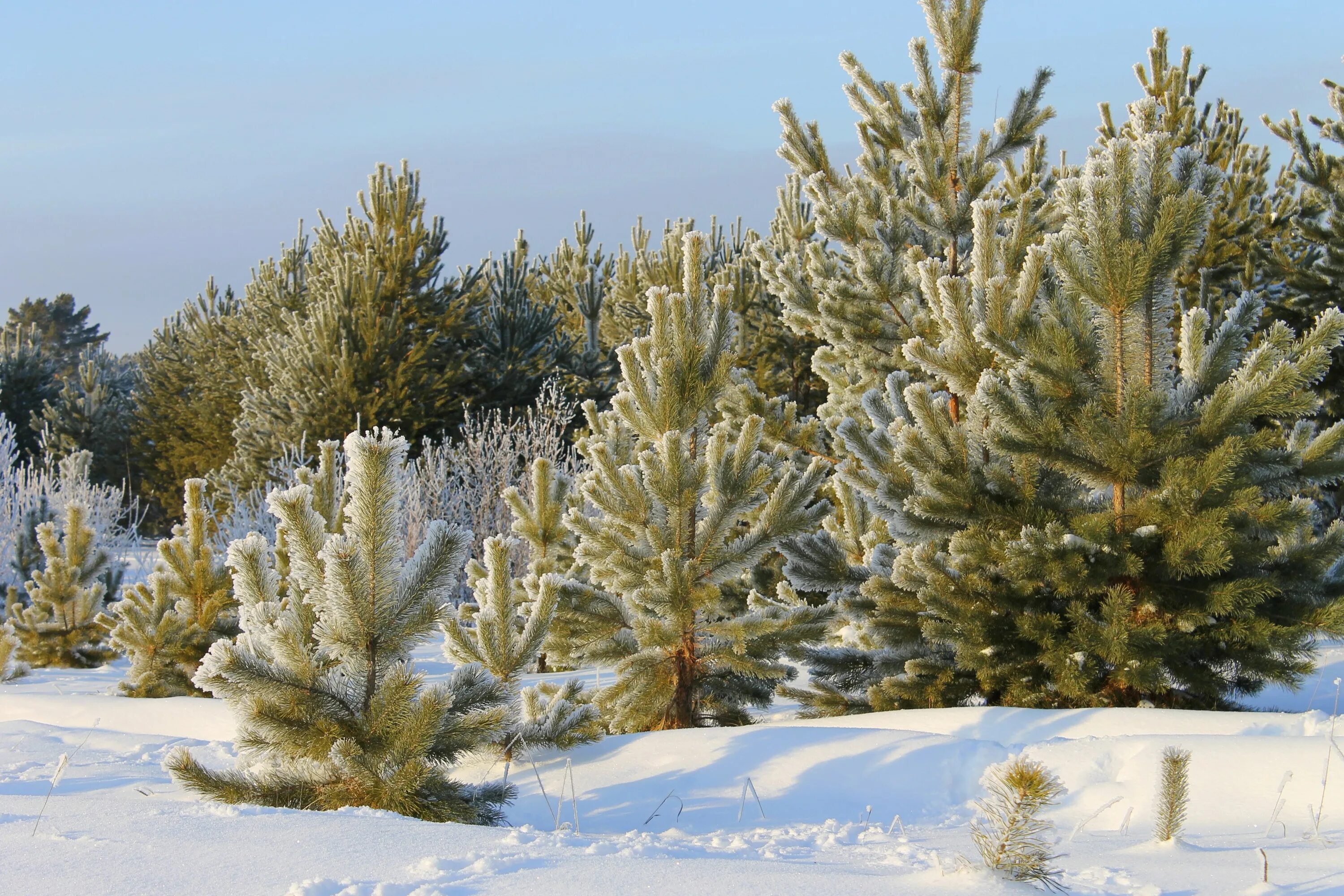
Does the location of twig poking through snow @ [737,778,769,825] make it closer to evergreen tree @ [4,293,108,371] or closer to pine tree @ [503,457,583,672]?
pine tree @ [503,457,583,672]

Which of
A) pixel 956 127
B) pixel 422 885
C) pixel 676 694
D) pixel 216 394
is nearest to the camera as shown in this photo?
pixel 422 885

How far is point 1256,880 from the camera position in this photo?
2613 mm

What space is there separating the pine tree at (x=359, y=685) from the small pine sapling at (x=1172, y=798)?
225cm

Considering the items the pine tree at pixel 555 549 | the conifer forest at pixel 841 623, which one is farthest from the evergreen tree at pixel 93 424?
the pine tree at pixel 555 549

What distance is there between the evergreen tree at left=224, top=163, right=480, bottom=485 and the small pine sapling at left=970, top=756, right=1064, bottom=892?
1634cm

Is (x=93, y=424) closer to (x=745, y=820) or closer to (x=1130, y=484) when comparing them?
(x=1130, y=484)

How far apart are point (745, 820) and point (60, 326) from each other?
193ft

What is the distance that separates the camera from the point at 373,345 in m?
18.5

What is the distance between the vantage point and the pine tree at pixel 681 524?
5.72 m

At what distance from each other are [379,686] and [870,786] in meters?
1.97

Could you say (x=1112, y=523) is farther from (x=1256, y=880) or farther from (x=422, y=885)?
(x=422, y=885)

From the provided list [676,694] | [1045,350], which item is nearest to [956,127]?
[1045,350]

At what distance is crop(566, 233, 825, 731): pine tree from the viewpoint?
572 cm

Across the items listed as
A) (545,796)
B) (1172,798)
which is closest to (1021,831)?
(1172,798)
